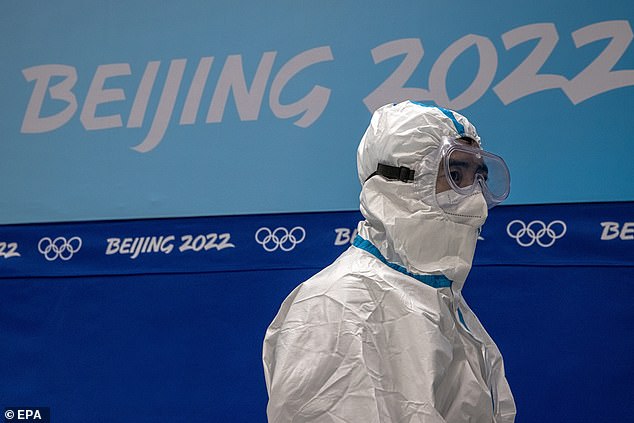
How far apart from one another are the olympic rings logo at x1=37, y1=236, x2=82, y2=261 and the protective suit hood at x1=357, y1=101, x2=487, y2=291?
141 centimetres

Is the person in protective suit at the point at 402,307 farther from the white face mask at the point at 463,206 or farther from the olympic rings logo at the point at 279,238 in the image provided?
the olympic rings logo at the point at 279,238

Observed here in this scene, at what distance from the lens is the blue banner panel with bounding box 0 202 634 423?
100 inches

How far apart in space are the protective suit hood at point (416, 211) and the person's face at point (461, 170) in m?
0.03

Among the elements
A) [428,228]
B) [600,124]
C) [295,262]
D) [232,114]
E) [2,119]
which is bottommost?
[428,228]

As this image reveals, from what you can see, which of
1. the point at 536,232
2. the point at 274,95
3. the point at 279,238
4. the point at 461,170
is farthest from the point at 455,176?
the point at 274,95

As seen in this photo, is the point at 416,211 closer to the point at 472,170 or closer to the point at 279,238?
the point at 472,170

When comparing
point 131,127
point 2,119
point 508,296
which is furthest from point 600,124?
point 2,119

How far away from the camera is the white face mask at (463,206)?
190cm

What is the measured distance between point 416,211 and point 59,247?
1583 millimetres

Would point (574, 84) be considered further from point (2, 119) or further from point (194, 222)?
Result: point (2, 119)

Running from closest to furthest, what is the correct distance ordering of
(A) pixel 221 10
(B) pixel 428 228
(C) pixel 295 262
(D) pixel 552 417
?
(B) pixel 428 228
(D) pixel 552 417
(C) pixel 295 262
(A) pixel 221 10

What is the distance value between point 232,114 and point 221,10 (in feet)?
1.21

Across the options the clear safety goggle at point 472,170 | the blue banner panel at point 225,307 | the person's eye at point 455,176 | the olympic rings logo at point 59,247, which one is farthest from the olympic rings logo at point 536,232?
the olympic rings logo at point 59,247

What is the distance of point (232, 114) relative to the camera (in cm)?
293
